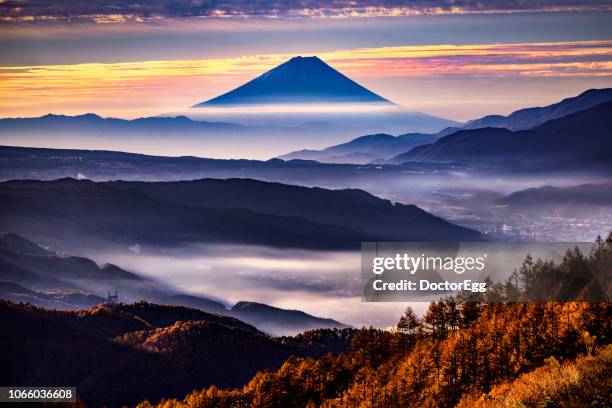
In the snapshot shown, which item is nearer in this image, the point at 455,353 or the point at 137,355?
the point at 455,353

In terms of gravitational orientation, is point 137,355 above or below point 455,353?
below

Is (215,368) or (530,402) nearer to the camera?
(530,402)

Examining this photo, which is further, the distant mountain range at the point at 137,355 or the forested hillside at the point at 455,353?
the distant mountain range at the point at 137,355

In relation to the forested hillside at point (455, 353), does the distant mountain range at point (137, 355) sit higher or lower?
lower

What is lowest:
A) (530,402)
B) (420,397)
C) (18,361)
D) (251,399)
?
(18,361)

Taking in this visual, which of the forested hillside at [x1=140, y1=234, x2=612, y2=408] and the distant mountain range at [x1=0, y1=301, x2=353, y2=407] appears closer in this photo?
the forested hillside at [x1=140, y1=234, x2=612, y2=408]

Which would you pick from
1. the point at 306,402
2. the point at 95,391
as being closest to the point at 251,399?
the point at 306,402

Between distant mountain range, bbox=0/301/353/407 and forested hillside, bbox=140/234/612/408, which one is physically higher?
forested hillside, bbox=140/234/612/408

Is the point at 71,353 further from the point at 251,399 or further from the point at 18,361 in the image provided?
the point at 251,399
